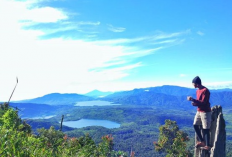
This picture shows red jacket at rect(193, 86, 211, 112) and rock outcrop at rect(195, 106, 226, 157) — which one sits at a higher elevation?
red jacket at rect(193, 86, 211, 112)

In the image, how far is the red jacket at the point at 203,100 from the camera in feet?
26.1

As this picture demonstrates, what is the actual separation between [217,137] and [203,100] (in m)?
1.55

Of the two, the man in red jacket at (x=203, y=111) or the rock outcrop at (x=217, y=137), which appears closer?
the rock outcrop at (x=217, y=137)

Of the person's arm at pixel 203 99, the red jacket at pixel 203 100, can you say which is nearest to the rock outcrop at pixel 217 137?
the red jacket at pixel 203 100

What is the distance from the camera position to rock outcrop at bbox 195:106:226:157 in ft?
25.7

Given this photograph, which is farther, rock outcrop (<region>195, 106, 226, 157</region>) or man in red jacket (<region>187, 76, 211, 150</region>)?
man in red jacket (<region>187, 76, 211, 150</region>)

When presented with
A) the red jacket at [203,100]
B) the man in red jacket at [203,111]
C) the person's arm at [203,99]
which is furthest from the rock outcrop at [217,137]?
the person's arm at [203,99]

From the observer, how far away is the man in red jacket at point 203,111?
798 cm

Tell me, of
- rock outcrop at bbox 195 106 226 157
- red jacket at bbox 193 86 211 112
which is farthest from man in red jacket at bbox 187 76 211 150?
rock outcrop at bbox 195 106 226 157

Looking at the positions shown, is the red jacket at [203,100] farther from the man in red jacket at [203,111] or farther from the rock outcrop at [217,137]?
the rock outcrop at [217,137]

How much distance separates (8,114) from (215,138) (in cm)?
905

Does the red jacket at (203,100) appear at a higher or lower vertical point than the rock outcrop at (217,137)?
higher

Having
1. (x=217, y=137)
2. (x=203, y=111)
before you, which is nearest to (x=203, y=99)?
(x=203, y=111)

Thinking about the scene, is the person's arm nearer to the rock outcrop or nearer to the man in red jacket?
the man in red jacket
